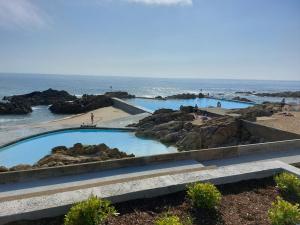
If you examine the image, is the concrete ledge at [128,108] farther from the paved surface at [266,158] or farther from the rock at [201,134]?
the paved surface at [266,158]

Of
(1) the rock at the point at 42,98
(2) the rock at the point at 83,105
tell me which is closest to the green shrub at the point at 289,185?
(2) the rock at the point at 83,105

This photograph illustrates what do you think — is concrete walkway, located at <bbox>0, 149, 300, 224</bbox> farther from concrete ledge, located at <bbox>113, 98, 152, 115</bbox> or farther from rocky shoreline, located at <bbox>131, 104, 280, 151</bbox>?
concrete ledge, located at <bbox>113, 98, 152, 115</bbox>

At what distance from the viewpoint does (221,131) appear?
16.7 m

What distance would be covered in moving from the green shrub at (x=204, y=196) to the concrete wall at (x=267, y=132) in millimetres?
10144

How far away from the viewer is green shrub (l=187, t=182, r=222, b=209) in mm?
3814

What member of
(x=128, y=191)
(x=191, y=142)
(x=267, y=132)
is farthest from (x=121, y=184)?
(x=191, y=142)

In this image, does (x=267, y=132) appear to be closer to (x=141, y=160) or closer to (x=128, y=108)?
(x=141, y=160)

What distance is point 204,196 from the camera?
3828 mm

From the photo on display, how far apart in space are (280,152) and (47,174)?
6044 millimetres

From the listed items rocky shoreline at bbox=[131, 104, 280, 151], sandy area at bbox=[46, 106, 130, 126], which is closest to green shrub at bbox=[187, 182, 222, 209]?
rocky shoreline at bbox=[131, 104, 280, 151]

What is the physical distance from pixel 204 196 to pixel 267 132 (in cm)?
1199

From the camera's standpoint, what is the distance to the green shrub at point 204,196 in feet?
12.5

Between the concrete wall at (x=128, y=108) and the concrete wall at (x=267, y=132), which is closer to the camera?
the concrete wall at (x=267, y=132)

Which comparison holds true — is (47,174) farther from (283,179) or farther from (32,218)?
(283,179)
